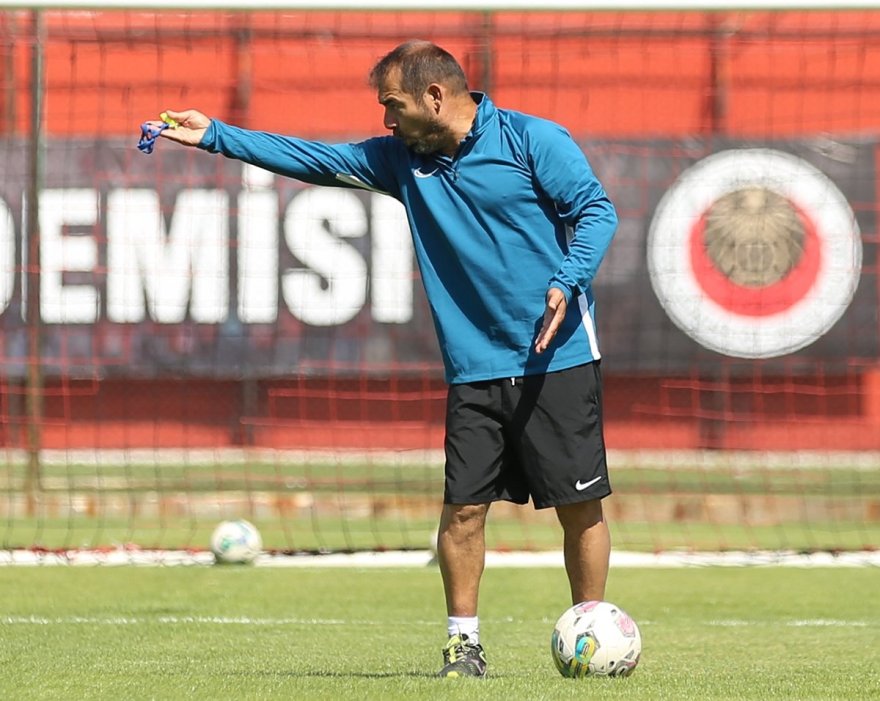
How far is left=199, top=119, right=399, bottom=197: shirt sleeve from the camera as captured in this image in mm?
6035

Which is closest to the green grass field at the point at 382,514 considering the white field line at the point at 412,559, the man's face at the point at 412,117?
the white field line at the point at 412,559

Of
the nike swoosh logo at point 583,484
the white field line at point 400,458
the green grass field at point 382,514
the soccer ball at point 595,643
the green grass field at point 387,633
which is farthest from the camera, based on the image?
the white field line at point 400,458

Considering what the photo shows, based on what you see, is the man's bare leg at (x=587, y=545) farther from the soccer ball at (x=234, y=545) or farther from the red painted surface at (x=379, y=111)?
the red painted surface at (x=379, y=111)

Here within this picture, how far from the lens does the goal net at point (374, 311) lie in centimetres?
1335

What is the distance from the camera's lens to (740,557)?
Answer: 10719 mm

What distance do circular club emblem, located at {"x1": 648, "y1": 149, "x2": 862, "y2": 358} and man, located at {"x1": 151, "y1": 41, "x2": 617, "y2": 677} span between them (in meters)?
10.0

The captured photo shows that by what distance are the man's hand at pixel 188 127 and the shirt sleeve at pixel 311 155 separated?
0.03 meters

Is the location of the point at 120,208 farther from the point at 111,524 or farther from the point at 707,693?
the point at 707,693

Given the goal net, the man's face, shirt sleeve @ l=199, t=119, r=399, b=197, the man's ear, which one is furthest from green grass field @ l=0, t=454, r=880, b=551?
the man's ear

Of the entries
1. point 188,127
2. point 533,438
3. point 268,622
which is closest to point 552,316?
point 533,438

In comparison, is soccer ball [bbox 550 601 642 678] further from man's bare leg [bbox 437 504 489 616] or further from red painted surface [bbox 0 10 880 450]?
red painted surface [bbox 0 10 880 450]

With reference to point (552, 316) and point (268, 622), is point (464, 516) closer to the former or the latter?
point (552, 316)

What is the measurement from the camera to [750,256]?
1611 cm

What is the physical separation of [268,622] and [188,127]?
251cm
